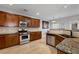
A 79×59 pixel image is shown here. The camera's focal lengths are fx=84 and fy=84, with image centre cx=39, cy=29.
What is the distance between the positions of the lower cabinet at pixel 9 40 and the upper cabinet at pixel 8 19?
26.9 inches

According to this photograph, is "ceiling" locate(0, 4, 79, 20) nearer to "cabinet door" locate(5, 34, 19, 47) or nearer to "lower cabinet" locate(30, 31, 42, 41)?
"cabinet door" locate(5, 34, 19, 47)

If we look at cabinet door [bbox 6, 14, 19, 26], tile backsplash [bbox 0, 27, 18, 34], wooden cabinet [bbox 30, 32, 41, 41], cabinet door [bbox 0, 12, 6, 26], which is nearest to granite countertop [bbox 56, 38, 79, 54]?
cabinet door [bbox 0, 12, 6, 26]

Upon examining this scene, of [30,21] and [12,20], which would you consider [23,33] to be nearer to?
[12,20]

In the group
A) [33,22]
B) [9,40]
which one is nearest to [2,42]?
[9,40]

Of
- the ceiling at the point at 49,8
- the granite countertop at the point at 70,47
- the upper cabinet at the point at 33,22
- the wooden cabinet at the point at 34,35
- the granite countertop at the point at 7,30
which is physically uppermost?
the ceiling at the point at 49,8

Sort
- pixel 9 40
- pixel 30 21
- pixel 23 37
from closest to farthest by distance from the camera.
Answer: pixel 9 40
pixel 23 37
pixel 30 21

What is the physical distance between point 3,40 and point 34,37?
3020 mm

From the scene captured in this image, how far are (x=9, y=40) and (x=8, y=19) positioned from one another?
1156 millimetres

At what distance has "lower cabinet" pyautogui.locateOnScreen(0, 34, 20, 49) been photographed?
162 inches

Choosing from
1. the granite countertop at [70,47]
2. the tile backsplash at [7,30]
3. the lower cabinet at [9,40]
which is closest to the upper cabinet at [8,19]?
the tile backsplash at [7,30]

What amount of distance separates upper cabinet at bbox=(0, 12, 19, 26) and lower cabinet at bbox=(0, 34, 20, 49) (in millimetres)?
684

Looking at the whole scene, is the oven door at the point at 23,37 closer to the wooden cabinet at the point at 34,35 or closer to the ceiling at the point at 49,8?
the wooden cabinet at the point at 34,35

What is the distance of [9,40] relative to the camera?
4477 mm

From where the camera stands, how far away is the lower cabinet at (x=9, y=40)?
162 inches
